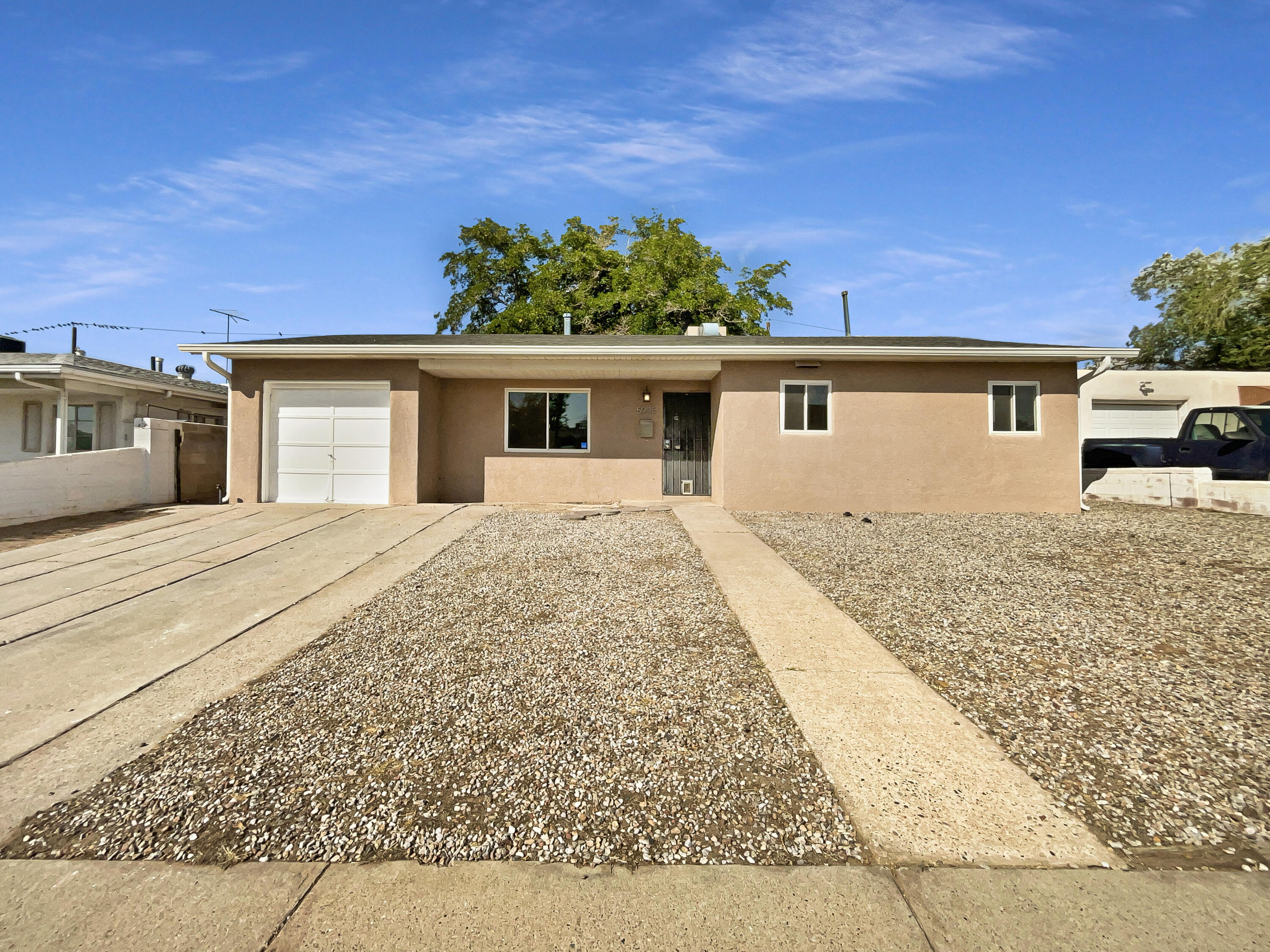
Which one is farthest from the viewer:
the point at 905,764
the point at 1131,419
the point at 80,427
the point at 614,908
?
the point at 1131,419

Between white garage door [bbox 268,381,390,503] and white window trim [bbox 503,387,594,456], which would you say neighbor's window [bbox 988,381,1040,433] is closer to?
white window trim [bbox 503,387,594,456]

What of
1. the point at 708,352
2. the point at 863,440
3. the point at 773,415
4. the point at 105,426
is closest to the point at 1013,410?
the point at 863,440

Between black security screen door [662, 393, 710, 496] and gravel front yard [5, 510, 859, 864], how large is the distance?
7.34m

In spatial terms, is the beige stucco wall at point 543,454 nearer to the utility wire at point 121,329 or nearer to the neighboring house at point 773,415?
the neighboring house at point 773,415

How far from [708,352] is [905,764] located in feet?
26.8

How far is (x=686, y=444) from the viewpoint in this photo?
37.9 ft

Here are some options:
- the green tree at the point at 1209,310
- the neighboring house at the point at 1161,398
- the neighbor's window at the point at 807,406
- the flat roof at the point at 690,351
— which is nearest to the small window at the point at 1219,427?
the flat roof at the point at 690,351

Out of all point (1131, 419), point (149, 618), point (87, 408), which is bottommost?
point (149, 618)

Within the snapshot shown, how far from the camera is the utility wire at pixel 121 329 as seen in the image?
59.6 feet

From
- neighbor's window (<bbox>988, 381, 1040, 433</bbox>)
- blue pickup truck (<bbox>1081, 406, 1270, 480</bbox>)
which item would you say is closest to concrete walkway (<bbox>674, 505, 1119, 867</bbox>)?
neighbor's window (<bbox>988, 381, 1040, 433</bbox>)

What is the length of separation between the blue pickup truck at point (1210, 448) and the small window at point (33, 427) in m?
23.0

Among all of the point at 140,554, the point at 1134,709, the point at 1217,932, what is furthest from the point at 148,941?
the point at 140,554

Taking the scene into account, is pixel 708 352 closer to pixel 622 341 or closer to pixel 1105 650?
pixel 622 341

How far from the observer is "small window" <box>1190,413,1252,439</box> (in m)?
10.2
